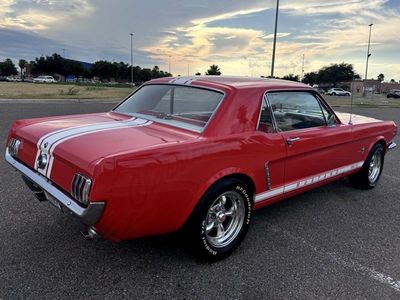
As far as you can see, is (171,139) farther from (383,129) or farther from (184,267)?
(383,129)

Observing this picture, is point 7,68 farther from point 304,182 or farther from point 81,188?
point 81,188

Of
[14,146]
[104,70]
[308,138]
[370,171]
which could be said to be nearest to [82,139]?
[14,146]

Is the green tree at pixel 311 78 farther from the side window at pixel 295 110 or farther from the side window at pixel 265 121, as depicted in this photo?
the side window at pixel 265 121

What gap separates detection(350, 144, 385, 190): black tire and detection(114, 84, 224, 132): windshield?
280 cm

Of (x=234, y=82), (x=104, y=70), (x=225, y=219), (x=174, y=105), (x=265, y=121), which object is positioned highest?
A: (x=104, y=70)

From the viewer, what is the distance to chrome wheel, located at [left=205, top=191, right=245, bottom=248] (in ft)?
10.3

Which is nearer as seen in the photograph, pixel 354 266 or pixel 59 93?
pixel 354 266

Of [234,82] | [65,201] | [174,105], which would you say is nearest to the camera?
[65,201]

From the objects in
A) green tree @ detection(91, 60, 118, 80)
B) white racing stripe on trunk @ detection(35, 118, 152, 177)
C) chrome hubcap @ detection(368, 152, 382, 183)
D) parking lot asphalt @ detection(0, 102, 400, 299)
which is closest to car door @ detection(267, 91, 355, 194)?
parking lot asphalt @ detection(0, 102, 400, 299)

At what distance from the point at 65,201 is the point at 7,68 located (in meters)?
116

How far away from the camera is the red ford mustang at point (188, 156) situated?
2441 mm

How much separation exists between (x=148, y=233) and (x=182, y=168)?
0.53 metres

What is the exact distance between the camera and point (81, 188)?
241 centimetres

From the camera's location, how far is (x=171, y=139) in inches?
111
